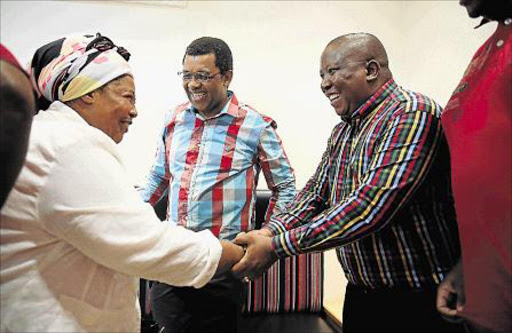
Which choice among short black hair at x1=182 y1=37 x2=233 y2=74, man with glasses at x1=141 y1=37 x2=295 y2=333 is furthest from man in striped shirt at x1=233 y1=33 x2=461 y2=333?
short black hair at x1=182 y1=37 x2=233 y2=74

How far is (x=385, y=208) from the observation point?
124cm

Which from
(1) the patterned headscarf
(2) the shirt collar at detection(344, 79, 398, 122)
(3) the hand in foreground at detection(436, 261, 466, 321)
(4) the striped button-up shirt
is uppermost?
(1) the patterned headscarf

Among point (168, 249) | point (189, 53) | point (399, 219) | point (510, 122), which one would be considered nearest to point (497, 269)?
point (510, 122)

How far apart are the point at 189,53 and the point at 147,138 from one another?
0.88 metres

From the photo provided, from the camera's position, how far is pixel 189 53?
216 centimetres

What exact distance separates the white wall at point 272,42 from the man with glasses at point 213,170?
751 mm

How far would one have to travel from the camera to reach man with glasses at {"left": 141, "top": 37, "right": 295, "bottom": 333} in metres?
1.95

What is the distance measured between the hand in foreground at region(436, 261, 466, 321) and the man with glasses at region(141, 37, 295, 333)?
3.19ft

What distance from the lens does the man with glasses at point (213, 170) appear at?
6.40 ft

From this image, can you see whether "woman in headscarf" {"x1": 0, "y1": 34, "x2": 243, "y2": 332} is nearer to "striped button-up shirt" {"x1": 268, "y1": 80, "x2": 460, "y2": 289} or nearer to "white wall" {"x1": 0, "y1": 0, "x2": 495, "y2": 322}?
"striped button-up shirt" {"x1": 268, "y1": 80, "x2": 460, "y2": 289}

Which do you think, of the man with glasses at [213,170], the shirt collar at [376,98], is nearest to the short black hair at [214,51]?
the man with glasses at [213,170]

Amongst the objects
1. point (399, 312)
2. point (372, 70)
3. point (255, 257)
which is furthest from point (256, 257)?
point (372, 70)

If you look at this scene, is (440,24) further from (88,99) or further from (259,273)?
(88,99)

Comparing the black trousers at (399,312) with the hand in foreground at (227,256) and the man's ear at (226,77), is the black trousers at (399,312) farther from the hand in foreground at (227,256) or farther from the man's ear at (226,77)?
the man's ear at (226,77)
